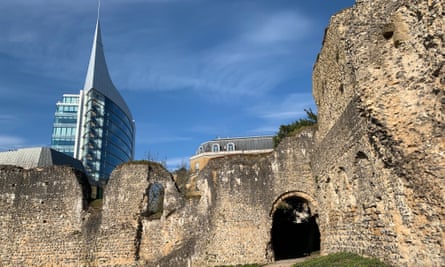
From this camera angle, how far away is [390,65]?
312 inches

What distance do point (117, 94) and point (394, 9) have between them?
3086 inches

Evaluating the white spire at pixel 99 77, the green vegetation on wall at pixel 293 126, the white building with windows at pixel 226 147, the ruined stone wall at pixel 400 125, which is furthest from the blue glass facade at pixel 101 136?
the ruined stone wall at pixel 400 125

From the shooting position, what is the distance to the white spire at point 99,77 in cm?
7564

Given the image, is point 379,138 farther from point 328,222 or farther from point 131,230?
point 131,230

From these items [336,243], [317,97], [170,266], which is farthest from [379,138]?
[170,266]

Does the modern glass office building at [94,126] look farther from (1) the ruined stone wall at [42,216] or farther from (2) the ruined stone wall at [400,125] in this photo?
(2) the ruined stone wall at [400,125]

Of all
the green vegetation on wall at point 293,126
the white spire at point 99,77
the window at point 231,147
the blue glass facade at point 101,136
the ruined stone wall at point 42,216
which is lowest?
the ruined stone wall at point 42,216

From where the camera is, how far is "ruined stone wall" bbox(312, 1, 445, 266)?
6715 mm

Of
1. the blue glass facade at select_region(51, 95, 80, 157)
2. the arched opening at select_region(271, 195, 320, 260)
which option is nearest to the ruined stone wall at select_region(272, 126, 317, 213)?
the arched opening at select_region(271, 195, 320, 260)

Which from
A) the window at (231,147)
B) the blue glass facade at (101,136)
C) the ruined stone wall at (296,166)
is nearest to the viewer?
the ruined stone wall at (296,166)

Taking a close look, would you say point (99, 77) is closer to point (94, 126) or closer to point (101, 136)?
point (94, 126)

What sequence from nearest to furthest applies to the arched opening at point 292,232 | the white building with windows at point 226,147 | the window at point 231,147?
the arched opening at point 292,232 → the white building with windows at point 226,147 → the window at point 231,147

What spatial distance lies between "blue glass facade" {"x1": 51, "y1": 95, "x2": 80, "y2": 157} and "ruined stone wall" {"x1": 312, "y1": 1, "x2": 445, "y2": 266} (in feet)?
221

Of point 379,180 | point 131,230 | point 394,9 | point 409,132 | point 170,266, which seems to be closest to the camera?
point 409,132
